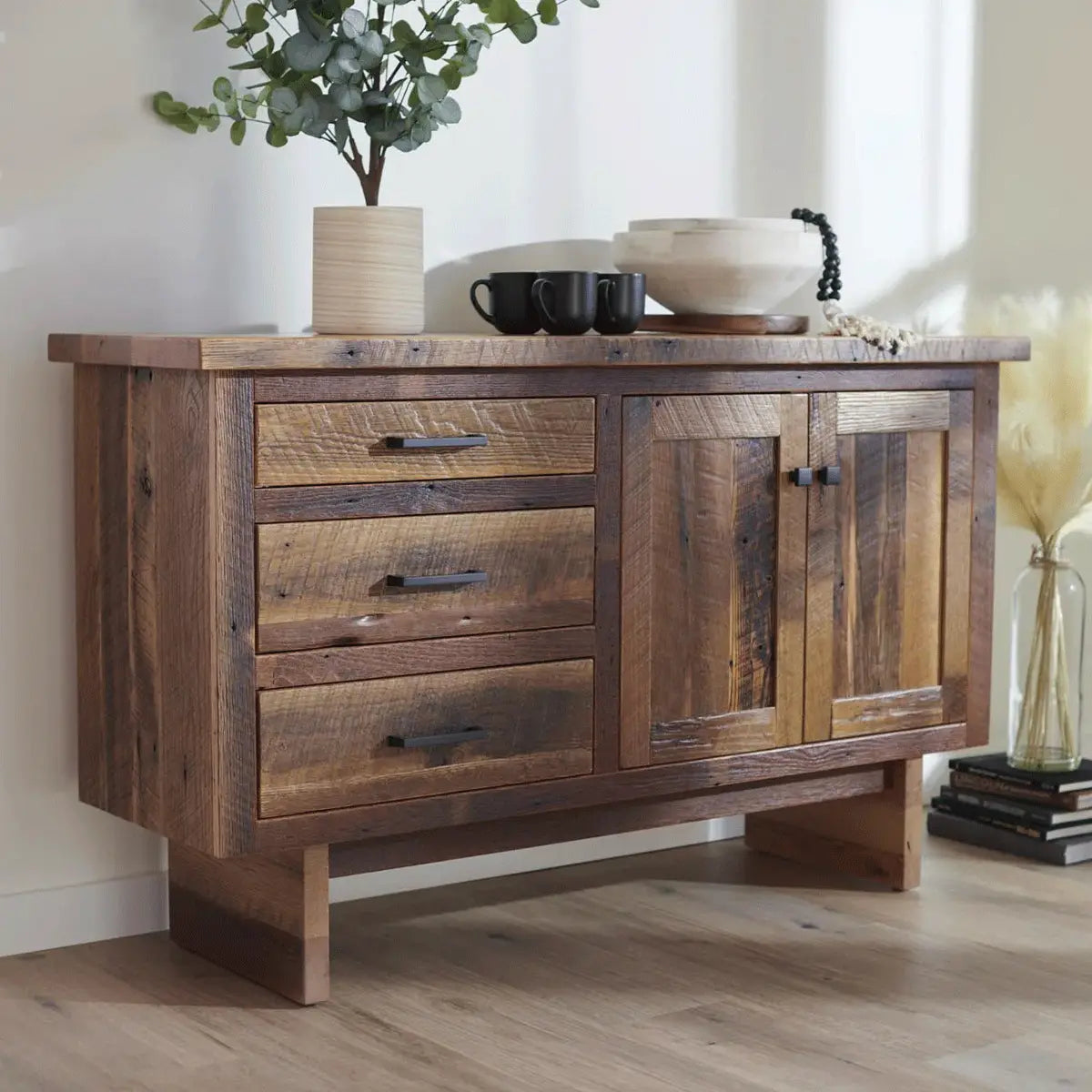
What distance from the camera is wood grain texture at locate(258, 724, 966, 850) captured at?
2.19 metres

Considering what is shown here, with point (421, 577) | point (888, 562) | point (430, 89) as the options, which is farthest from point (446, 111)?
point (888, 562)

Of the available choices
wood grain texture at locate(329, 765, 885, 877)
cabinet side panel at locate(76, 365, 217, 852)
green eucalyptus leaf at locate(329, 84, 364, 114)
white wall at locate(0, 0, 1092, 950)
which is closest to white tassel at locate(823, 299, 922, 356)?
white wall at locate(0, 0, 1092, 950)

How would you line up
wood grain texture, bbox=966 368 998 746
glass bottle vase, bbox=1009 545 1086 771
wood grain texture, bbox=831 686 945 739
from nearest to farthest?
1. wood grain texture, bbox=831 686 945 739
2. wood grain texture, bbox=966 368 998 746
3. glass bottle vase, bbox=1009 545 1086 771

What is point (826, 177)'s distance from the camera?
3.10 m

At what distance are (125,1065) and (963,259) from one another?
209cm

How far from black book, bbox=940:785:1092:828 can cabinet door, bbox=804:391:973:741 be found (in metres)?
0.32

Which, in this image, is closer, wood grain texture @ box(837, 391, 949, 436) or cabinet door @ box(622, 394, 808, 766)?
cabinet door @ box(622, 394, 808, 766)

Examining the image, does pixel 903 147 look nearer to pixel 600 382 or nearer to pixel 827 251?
pixel 827 251

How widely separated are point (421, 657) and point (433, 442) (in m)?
0.27

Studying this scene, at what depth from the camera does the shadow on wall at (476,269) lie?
8.87 feet

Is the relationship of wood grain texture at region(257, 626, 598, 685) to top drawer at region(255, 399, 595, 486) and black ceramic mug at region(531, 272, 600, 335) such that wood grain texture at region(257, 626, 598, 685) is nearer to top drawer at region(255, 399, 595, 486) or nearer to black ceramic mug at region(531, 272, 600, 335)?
top drawer at region(255, 399, 595, 486)

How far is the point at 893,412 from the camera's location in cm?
263

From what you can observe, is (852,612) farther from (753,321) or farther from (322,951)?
(322,951)

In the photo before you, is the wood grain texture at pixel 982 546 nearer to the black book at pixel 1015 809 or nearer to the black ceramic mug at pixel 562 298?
the black book at pixel 1015 809
